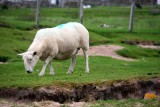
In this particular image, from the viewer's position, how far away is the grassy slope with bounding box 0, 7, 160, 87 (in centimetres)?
1991

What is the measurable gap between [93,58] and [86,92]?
517 inches

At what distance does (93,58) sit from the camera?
103ft

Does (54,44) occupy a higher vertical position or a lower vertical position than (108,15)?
higher

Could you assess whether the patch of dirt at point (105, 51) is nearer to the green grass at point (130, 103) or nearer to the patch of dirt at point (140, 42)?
the patch of dirt at point (140, 42)

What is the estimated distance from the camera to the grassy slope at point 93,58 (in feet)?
65.3

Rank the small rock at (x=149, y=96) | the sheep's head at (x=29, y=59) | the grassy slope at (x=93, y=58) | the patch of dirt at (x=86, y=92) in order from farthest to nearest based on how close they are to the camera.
A: the grassy slope at (x=93, y=58)
the sheep's head at (x=29, y=59)
the small rock at (x=149, y=96)
the patch of dirt at (x=86, y=92)

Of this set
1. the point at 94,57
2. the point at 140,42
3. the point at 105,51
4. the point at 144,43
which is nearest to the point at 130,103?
the point at 94,57

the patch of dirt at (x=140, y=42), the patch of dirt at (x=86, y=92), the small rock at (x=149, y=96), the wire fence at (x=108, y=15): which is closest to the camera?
the patch of dirt at (x=86, y=92)

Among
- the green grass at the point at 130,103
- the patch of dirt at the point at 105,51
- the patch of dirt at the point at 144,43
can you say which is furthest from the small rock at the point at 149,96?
the patch of dirt at the point at 144,43

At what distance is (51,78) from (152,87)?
4.01 meters

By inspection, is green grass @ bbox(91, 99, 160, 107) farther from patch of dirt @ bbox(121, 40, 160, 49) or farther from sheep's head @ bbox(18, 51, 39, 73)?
patch of dirt @ bbox(121, 40, 160, 49)

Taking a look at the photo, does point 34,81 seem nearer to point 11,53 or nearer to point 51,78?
point 51,78

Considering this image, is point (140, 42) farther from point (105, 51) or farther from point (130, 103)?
point (130, 103)

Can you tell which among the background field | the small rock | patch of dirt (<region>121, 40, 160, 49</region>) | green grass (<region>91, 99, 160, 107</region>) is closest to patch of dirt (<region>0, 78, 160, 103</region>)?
the background field
